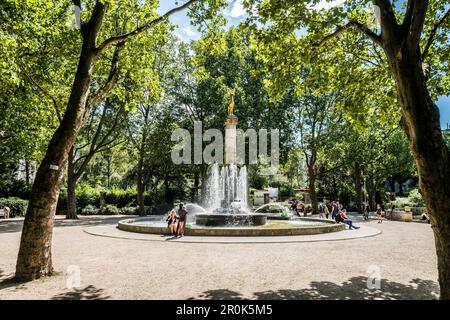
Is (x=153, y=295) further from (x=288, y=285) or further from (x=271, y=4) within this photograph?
(x=271, y=4)

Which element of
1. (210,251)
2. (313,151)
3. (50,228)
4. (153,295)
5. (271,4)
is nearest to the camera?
(153,295)

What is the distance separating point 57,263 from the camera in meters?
10.2

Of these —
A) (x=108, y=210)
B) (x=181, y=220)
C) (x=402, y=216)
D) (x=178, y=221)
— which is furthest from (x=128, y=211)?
(x=402, y=216)

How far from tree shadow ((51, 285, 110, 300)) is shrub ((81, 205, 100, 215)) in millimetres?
36673

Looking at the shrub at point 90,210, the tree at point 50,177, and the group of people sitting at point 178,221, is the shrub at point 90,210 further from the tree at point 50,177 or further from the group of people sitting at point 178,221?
the tree at point 50,177

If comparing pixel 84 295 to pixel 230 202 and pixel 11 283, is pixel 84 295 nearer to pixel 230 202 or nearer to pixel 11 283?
pixel 11 283

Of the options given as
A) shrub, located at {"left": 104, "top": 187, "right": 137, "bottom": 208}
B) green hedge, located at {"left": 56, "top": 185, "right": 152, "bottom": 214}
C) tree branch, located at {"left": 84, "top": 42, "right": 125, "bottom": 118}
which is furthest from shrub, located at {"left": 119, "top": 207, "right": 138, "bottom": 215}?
tree branch, located at {"left": 84, "top": 42, "right": 125, "bottom": 118}

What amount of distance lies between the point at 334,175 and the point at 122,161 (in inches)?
1493

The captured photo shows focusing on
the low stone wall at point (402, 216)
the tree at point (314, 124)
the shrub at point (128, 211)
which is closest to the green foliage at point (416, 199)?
the low stone wall at point (402, 216)

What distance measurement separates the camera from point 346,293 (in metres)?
7.04

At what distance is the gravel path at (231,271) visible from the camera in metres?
6.98

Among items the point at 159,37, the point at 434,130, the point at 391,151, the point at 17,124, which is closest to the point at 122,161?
the point at 17,124

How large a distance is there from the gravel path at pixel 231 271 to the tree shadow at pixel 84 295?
20 millimetres

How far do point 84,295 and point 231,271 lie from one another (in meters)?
3.83
